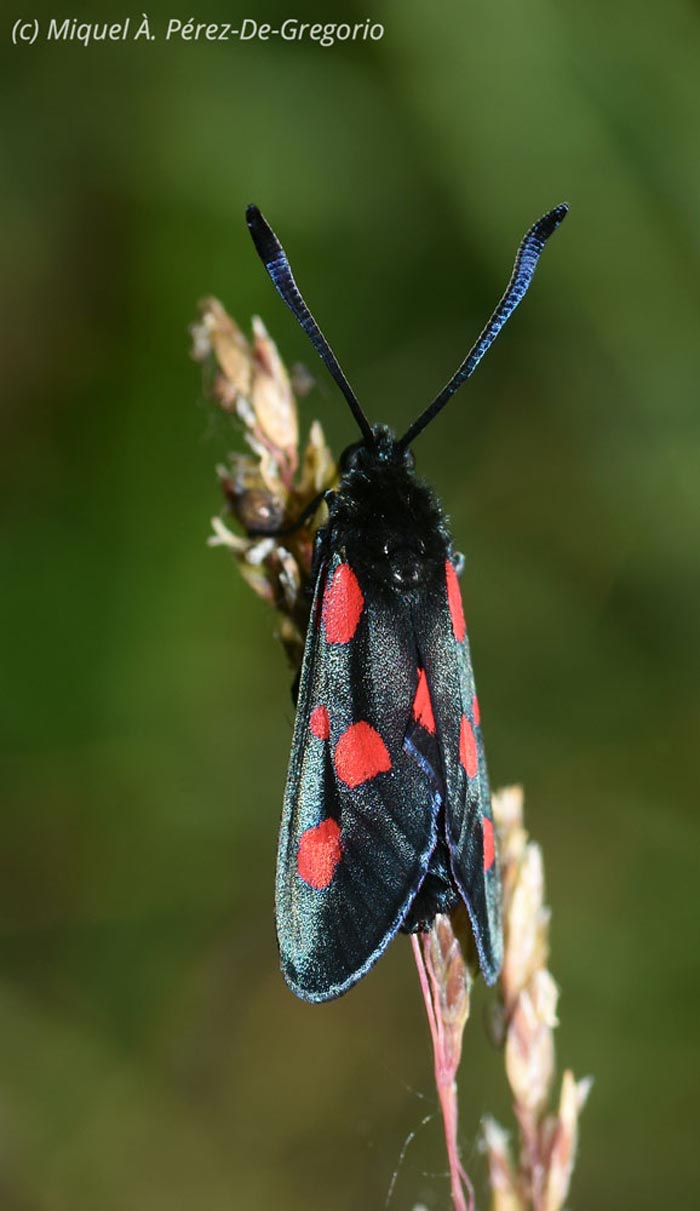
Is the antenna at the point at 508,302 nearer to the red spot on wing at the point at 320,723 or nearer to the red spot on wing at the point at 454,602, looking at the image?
the red spot on wing at the point at 454,602

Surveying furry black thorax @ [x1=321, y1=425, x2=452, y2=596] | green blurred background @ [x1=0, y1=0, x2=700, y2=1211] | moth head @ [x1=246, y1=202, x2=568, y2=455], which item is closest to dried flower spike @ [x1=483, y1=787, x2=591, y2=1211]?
furry black thorax @ [x1=321, y1=425, x2=452, y2=596]

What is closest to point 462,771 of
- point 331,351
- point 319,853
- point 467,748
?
point 467,748

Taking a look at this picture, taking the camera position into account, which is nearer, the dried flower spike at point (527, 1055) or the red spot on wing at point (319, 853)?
the dried flower spike at point (527, 1055)

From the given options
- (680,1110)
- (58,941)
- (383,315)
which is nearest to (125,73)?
(383,315)

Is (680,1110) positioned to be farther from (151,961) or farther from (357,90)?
(357,90)

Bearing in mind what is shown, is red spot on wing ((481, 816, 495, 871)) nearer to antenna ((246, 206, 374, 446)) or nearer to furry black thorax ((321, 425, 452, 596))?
furry black thorax ((321, 425, 452, 596))

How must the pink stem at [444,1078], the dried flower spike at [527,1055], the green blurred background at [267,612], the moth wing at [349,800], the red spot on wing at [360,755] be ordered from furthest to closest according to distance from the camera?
the green blurred background at [267,612] → the red spot on wing at [360,755] → the moth wing at [349,800] → the dried flower spike at [527,1055] → the pink stem at [444,1078]

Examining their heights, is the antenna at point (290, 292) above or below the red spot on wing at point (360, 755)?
above

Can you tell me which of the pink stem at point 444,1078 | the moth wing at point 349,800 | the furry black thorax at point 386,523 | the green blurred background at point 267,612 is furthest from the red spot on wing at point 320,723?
the green blurred background at point 267,612
